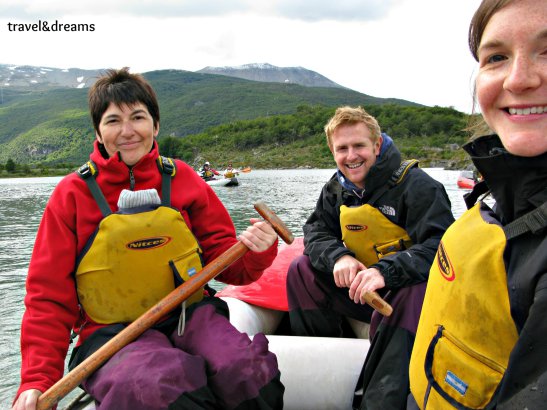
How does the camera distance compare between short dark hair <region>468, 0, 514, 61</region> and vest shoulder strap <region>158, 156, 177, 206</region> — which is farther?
vest shoulder strap <region>158, 156, 177, 206</region>

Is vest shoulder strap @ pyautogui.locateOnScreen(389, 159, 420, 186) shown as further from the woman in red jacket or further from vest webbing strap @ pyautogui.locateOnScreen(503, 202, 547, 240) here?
vest webbing strap @ pyautogui.locateOnScreen(503, 202, 547, 240)

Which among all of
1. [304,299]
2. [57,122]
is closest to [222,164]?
[304,299]

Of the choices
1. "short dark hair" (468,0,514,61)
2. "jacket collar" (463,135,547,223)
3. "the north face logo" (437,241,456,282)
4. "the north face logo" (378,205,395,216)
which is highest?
"short dark hair" (468,0,514,61)

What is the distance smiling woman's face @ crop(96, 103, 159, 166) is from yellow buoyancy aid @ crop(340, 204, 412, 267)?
4.01 feet

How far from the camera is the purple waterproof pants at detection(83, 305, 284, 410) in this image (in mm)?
1561

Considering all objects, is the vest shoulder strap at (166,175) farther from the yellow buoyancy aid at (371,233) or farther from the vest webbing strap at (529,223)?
the vest webbing strap at (529,223)

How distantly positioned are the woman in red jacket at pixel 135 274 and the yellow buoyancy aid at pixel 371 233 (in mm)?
737

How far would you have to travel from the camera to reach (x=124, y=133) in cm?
214

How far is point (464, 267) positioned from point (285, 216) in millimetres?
11600

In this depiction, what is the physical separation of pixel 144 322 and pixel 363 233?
136 cm

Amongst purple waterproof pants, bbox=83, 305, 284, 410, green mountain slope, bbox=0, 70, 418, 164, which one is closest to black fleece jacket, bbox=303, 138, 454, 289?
purple waterproof pants, bbox=83, 305, 284, 410

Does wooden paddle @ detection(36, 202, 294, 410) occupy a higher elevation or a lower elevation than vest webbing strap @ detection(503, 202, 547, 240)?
lower

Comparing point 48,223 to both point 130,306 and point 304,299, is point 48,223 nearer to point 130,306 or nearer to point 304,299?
point 130,306

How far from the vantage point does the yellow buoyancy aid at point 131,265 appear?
77.1 inches
